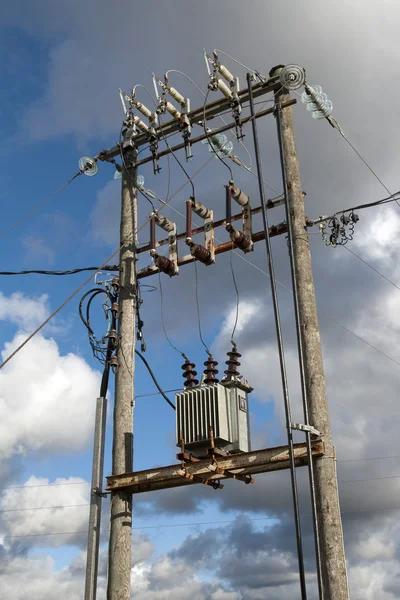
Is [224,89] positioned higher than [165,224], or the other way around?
[224,89]

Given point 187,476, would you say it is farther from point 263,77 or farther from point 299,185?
point 263,77

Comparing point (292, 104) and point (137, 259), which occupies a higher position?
point (292, 104)

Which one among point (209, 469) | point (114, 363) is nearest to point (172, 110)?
point (114, 363)

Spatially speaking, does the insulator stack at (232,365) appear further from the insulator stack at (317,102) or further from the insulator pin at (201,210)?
the insulator stack at (317,102)

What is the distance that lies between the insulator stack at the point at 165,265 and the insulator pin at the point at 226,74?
298 centimetres

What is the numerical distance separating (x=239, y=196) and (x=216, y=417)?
3333 millimetres

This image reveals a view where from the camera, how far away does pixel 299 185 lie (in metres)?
9.52

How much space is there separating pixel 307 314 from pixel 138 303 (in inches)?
128

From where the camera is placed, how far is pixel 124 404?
970cm

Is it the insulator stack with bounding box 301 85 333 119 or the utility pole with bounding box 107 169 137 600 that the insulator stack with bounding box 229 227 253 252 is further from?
the insulator stack with bounding box 301 85 333 119

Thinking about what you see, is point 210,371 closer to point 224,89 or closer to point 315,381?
point 315,381

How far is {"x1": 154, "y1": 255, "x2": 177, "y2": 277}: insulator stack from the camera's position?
1016 cm

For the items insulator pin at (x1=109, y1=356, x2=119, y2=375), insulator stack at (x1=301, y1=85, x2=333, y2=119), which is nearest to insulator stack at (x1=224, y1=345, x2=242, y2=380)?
insulator pin at (x1=109, y1=356, x2=119, y2=375)

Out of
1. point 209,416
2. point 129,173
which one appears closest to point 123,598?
point 209,416
